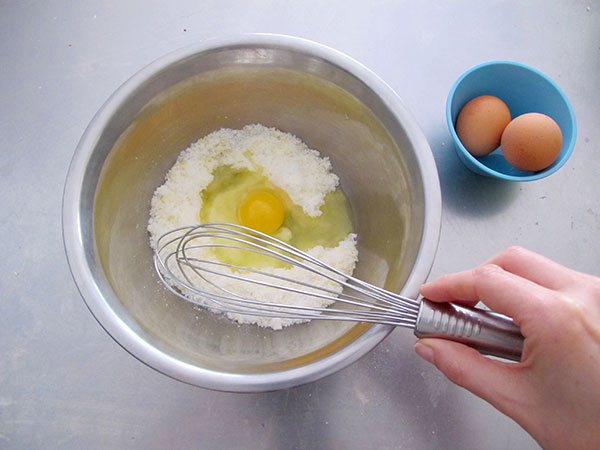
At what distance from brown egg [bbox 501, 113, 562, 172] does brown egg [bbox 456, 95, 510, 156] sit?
1.2 inches

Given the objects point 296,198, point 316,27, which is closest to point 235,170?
point 296,198

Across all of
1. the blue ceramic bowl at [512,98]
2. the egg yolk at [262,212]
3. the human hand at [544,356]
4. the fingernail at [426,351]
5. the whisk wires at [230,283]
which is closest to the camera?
the human hand at [544,356]

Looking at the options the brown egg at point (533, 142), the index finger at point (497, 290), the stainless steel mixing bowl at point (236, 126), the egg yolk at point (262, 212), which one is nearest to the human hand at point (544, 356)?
the index finger at point (497, 290)

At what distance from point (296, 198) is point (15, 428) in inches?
29.9

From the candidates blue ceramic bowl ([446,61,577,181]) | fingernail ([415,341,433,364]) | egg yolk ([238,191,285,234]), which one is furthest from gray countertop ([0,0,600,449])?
egg yolk ([238,191,285,234])

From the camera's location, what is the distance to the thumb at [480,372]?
2.22ft

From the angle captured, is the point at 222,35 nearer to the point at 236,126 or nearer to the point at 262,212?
the point at 236,126

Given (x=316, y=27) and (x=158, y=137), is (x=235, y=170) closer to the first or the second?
(x=158, y=137)

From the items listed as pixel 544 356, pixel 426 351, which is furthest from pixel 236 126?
pixel 544 356

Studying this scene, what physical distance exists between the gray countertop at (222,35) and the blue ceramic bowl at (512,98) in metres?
0.09

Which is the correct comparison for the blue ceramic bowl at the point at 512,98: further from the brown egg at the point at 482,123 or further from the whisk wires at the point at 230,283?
the whisk wires at the point at 230,283

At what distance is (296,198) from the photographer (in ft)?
3.55

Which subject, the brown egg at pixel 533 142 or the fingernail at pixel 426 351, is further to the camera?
the brown egg at pixel 533 142

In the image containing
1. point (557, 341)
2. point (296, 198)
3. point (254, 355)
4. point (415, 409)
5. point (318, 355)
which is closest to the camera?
point (557, 341)
